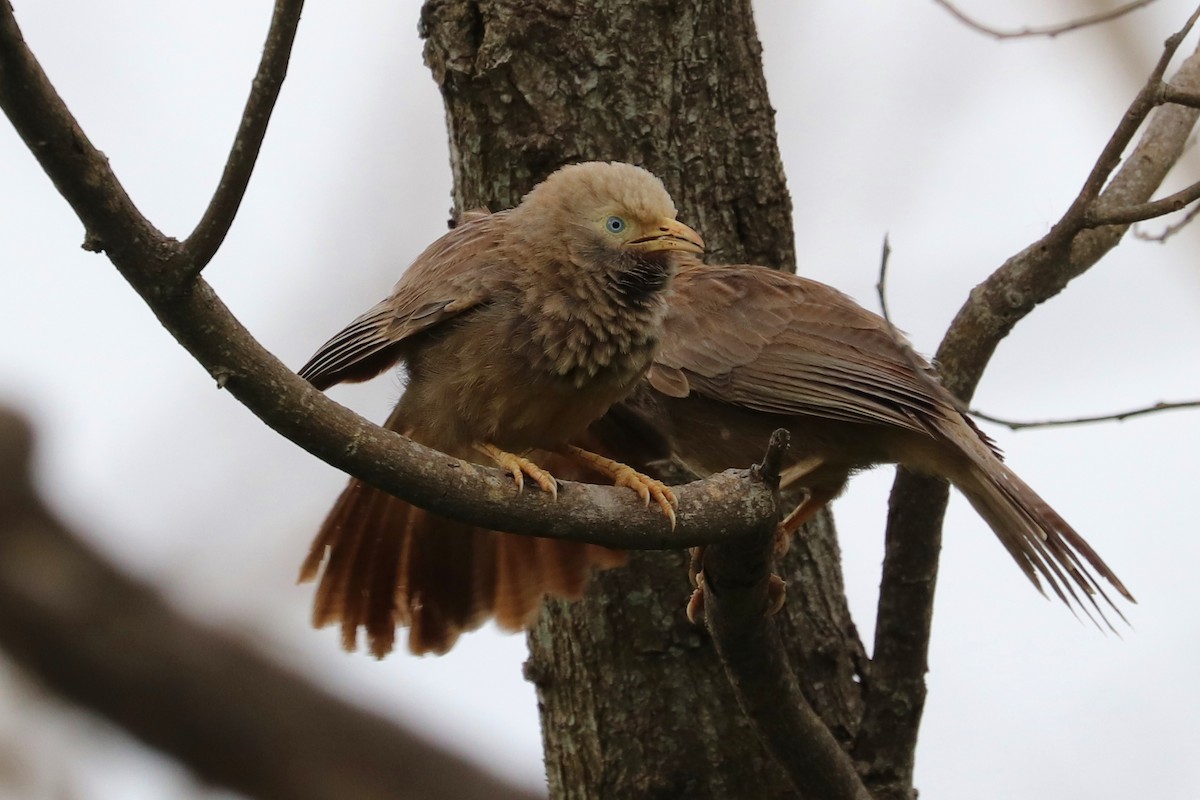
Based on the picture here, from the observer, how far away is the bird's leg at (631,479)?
10.0 feet

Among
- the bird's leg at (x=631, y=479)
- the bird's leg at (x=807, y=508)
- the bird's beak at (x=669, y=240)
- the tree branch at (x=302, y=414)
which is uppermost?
the bird's beak at (x=669, y=240)

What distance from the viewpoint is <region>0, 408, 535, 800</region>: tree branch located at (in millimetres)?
5734

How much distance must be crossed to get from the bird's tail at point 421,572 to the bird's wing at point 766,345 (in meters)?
0.67

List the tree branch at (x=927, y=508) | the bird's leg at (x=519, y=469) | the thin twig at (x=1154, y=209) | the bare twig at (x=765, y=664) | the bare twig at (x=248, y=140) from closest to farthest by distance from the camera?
the bare twig at (x=248, y=140)
the bird's leg at (x=519, y=469)
the bare twig at (x=765, y=664)
the thin twig at (x=1154, y=209)
the tree branch at (x=927, y=508)

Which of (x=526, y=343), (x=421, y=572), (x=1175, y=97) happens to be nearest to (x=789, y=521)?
(x=421, y=572)

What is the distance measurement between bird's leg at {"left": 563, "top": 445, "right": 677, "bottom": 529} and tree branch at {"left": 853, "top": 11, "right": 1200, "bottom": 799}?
82 cm

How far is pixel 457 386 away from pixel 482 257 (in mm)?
374

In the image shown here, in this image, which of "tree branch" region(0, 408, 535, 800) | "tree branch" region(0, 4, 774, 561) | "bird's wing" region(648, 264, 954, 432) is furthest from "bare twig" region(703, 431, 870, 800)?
"tree branch" region(0, 408, 535, 800)

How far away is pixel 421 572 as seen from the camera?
170 inches

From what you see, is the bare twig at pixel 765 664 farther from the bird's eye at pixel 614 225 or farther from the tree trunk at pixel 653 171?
the bird's eye at pixel 614 225

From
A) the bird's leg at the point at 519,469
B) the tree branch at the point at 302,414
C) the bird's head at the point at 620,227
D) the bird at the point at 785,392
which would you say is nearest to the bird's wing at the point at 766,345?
the bird at the point at 785,392

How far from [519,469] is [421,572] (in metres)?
1.20

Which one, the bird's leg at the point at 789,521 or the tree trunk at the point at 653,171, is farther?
the tree trunk at the point at 653,171

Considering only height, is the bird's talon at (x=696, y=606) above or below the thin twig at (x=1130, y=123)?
below
